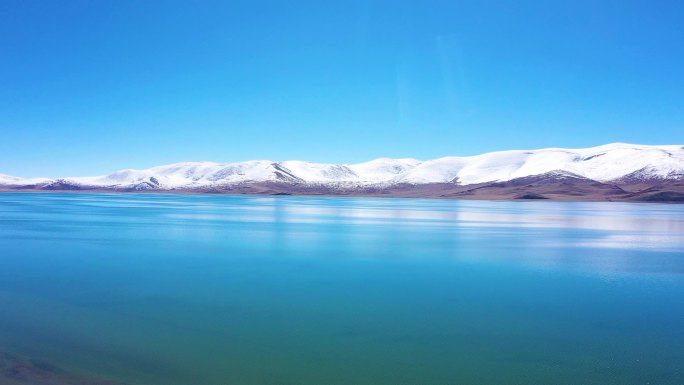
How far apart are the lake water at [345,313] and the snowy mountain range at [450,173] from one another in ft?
353

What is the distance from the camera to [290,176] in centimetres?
17038

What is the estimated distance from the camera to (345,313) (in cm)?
1050

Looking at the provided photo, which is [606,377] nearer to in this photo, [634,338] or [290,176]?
[634,338]

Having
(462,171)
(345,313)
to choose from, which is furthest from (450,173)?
(345,313)

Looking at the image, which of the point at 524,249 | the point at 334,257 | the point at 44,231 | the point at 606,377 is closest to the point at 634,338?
the point at 606,377

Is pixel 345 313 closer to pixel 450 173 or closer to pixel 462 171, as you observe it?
pixel 462 171

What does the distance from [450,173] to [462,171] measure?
391 centimetres

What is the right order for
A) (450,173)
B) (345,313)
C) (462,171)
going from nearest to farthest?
1. (345,313)
2. (462,171)
3. (450,173)

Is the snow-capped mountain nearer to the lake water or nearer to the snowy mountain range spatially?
Result: the snowy mountain range

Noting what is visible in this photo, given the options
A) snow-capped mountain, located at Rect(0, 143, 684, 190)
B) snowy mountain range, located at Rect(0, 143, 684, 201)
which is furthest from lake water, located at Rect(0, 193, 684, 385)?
snow-capped mountain, located at Rect(0, 143, 684, 190)

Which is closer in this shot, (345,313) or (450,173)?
(345,313)

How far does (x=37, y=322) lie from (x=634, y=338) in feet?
35.7

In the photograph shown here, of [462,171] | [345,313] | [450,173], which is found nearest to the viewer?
[345,313]

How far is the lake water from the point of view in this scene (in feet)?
24.8
